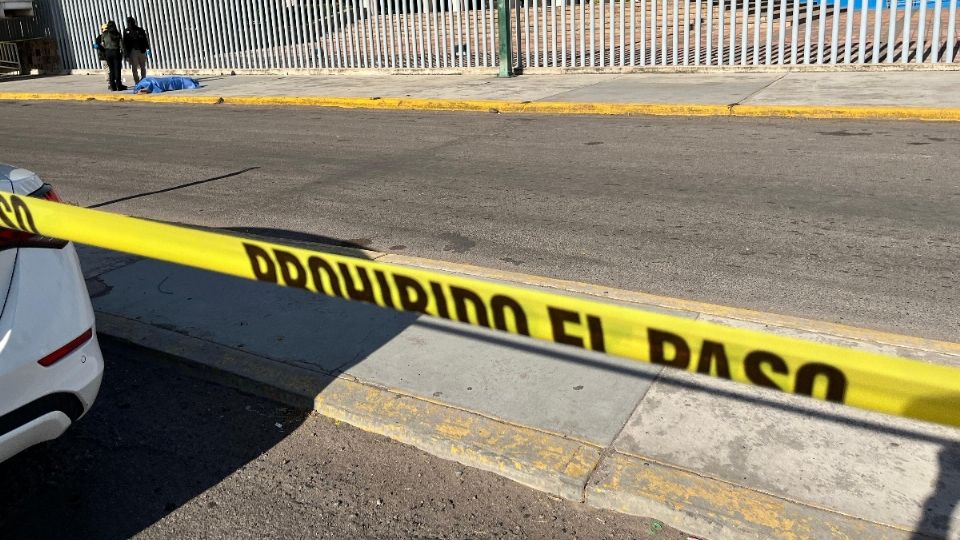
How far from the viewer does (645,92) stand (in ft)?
45.2

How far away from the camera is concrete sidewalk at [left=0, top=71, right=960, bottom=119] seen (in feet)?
37.6

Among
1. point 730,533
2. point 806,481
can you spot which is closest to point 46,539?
point 730,533

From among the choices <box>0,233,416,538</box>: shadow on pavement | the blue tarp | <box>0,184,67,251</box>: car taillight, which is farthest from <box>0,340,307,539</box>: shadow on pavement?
the blue tarp

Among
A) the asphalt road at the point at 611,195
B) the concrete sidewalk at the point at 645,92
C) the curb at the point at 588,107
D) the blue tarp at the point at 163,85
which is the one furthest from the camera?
the blue tarp at the point at 163,85

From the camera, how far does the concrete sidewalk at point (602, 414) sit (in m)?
2.96

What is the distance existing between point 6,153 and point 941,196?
37.9 ft

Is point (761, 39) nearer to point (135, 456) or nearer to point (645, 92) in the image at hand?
point (645, 92)

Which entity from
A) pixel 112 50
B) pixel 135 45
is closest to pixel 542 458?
pixel 112 50

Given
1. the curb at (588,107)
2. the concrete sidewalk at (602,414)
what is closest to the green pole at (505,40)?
the curb at (588,107)

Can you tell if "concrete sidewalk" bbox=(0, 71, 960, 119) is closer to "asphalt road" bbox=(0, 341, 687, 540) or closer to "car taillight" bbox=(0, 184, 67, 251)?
"asphalt road" bbox=(0, 341, 687, 540)

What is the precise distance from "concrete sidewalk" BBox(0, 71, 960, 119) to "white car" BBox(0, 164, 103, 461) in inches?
396

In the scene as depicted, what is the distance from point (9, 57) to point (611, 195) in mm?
25325

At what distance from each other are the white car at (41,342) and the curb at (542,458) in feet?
3.35

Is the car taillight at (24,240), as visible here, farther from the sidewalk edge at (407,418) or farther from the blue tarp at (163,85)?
the blue tarp at (163,85)
